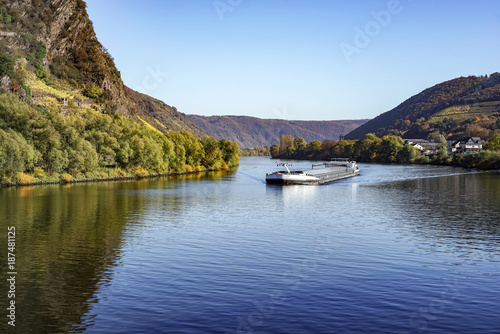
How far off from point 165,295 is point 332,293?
705 cm

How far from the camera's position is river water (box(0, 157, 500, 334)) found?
706 inches

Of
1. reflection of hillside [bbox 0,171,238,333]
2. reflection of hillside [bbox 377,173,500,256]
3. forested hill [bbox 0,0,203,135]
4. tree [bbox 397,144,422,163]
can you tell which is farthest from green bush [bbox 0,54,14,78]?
tree [bbox 397,144,422,163]

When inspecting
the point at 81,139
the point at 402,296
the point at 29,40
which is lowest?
the point at 402,296

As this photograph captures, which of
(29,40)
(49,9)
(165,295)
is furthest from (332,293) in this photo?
(49,9)

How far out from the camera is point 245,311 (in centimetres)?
1878

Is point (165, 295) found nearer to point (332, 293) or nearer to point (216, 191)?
point (332, 293)

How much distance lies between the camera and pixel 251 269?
→ 25250mm

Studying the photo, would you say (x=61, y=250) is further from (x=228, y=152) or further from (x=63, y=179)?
(x=228, y=152)

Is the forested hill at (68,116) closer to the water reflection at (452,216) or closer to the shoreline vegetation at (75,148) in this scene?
the shoreline vegetation at (75,148)

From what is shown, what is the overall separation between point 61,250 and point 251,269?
12.2 metres

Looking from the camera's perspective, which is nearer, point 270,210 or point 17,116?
point 270,210

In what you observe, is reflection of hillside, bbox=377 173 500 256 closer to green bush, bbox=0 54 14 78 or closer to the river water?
the river water

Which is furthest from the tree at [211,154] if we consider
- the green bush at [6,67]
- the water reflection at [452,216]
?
the water reflection at [452,216]

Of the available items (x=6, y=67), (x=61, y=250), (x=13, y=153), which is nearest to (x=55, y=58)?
(x=6, y=67)
